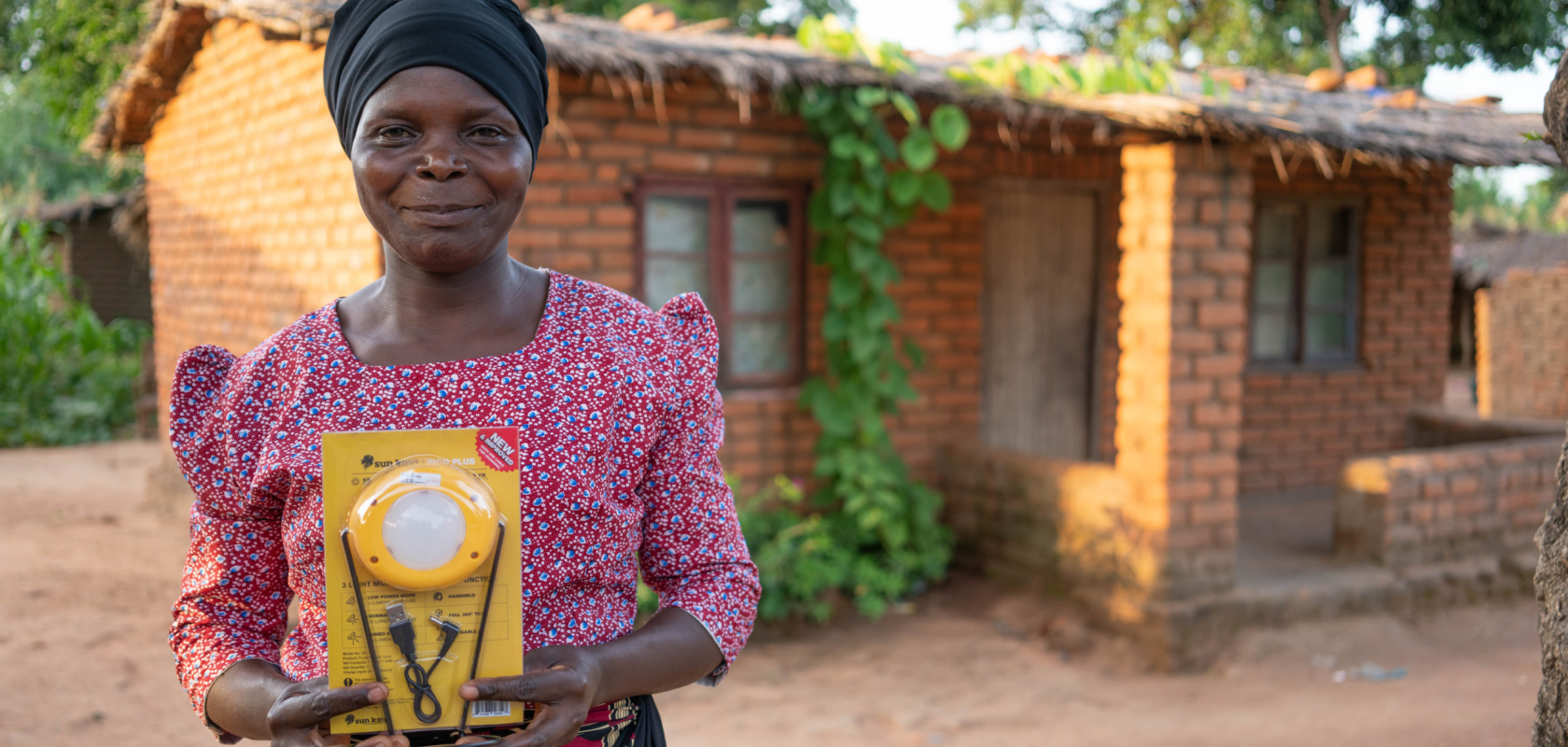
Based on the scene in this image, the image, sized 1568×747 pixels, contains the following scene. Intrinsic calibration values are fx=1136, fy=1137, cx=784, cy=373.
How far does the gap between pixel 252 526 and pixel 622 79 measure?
3.98m

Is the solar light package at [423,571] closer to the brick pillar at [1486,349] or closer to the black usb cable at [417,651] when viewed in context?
the black usb cable at [417,651]

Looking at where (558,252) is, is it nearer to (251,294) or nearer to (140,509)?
(251,294)

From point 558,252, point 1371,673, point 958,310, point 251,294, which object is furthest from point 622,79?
point 1371,673

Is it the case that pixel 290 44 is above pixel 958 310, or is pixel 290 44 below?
above

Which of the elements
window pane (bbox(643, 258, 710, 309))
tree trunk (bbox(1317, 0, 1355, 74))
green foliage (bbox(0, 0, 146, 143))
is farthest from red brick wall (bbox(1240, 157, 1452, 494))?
green foliage (bbox(0, 0, 146, 143))

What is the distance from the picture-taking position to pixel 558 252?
16.8 feet

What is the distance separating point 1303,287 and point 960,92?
3.78 metres

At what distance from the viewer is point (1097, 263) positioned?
7262 mm

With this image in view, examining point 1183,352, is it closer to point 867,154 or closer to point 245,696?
point 867,154

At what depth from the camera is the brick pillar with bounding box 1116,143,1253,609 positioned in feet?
16.7

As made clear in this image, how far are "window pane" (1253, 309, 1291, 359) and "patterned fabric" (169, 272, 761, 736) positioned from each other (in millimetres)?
7039

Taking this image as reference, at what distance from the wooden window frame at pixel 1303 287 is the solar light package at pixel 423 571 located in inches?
287

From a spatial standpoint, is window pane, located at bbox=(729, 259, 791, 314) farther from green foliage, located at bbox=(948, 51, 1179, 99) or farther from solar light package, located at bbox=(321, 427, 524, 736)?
solar light package, located at bbox=(321, 427, 524, 736)

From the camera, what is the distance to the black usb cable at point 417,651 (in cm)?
104
